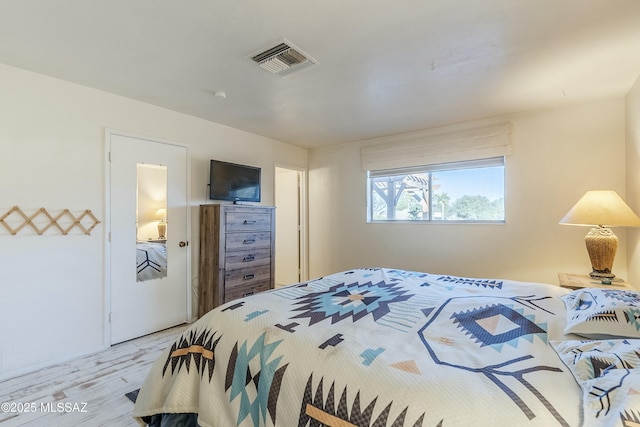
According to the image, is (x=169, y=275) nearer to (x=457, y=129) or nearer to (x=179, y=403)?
(x=179, y=403)

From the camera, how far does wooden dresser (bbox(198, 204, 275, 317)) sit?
321 centimetres

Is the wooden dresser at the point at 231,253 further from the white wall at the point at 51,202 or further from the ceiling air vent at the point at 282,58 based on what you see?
the ceiling air vent at the point at 282,58

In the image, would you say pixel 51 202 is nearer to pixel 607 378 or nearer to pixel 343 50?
pixel 343 50

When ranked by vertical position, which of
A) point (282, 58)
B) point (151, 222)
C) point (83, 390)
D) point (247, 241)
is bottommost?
point (83, 390)

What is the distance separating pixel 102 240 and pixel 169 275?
736 millimetres

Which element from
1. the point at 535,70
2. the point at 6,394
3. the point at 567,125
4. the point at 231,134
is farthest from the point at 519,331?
the point at 231,134

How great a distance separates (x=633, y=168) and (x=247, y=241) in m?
Result: 3.68

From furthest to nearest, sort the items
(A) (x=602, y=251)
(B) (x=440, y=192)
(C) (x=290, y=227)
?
(C) (x=290, y=227) < (B) (x=440, y=192) < (A) (x=602, y=251)

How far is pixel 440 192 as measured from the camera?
3736 mm

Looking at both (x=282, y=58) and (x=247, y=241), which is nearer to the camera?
(x=282, y=58)

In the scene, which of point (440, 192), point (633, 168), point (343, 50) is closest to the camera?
point (343, 50)

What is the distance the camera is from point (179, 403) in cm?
129

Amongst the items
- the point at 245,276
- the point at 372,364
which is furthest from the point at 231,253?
the point at 372,364

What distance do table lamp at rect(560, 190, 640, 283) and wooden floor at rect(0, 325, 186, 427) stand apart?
11.2ft
